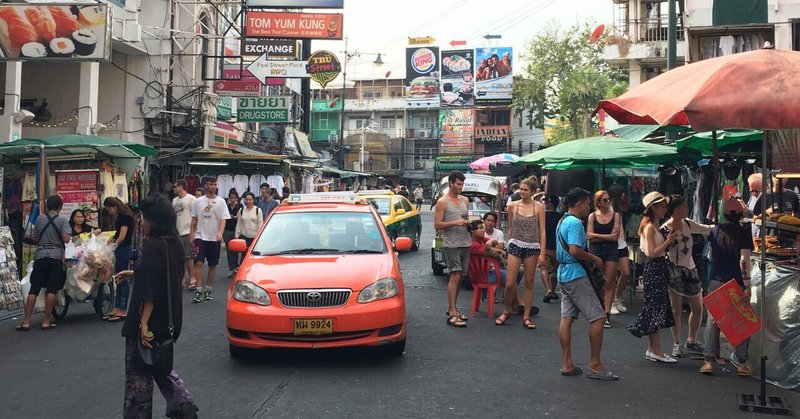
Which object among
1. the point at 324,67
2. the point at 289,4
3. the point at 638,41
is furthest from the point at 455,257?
the point at 638,41

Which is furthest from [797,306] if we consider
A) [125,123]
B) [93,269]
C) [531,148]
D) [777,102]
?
[531,148]

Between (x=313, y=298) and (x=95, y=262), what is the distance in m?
4.07

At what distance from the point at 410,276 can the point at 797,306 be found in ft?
27.7

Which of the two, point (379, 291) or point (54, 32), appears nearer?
point (379, 291)

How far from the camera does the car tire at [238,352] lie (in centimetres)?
727

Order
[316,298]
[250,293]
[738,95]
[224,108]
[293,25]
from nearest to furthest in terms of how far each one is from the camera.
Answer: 1. [738,95]
2. [316,298]
3. [250,293]
4. [293,25]
5. [224,108]

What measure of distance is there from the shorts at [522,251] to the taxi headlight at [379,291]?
2430 mm

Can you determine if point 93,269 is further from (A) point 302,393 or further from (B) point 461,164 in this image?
(B) point 461,164

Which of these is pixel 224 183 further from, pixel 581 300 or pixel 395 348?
pixel 581 300

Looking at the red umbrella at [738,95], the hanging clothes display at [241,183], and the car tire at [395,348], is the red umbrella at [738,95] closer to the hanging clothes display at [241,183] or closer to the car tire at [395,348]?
the car tire at [395,348]

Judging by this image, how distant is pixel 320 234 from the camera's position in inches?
329

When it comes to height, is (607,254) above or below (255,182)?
below

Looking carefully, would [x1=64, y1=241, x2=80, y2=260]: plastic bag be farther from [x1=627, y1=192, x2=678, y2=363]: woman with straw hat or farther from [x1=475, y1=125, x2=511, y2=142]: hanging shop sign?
[x1=475, y1=125, x2=511, y2=142]: hanging shop sign

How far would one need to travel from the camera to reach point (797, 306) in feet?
21.5
